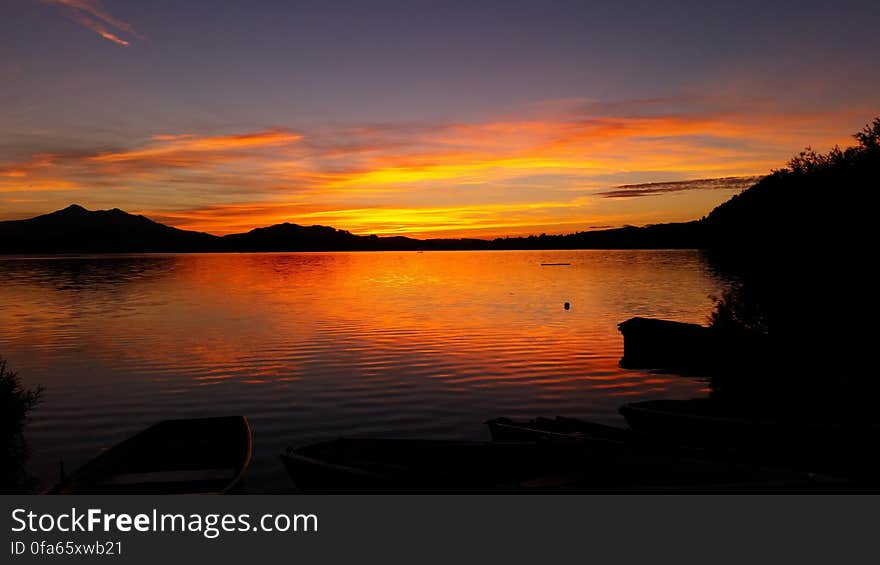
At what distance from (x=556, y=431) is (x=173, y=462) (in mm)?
11176

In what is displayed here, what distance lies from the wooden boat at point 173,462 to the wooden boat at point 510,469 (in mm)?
2109

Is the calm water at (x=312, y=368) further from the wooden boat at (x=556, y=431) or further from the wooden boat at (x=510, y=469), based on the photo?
the wooden boat at (x=556, y=431)

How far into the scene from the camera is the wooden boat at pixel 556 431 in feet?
63.2

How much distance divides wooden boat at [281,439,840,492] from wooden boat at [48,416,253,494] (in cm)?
211

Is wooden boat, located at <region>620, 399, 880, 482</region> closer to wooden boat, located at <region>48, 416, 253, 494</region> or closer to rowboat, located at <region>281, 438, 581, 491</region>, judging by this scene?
rowboat, located at <region>281, 438, 581, 491</region>

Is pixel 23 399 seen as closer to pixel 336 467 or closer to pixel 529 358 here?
pixel 336 467

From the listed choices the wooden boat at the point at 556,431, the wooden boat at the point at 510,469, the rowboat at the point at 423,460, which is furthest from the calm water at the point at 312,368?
the wooden boat at the point at 556,431

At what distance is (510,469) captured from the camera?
17531 millimetres

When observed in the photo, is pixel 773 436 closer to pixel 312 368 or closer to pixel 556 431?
pixel 556 431

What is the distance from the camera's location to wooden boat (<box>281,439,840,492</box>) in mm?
15328

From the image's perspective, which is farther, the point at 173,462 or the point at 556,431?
the point at 556,431

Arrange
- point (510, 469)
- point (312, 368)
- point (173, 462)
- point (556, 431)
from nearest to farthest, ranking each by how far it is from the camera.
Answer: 1. point (510, 469)
2. point (173, 462)
3. point (556, 431)
4. point (312, 368)

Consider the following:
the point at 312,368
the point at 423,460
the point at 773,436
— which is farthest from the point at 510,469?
the point at 312,368

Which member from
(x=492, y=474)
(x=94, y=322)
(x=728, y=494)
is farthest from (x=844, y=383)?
(x=94, y=322)
